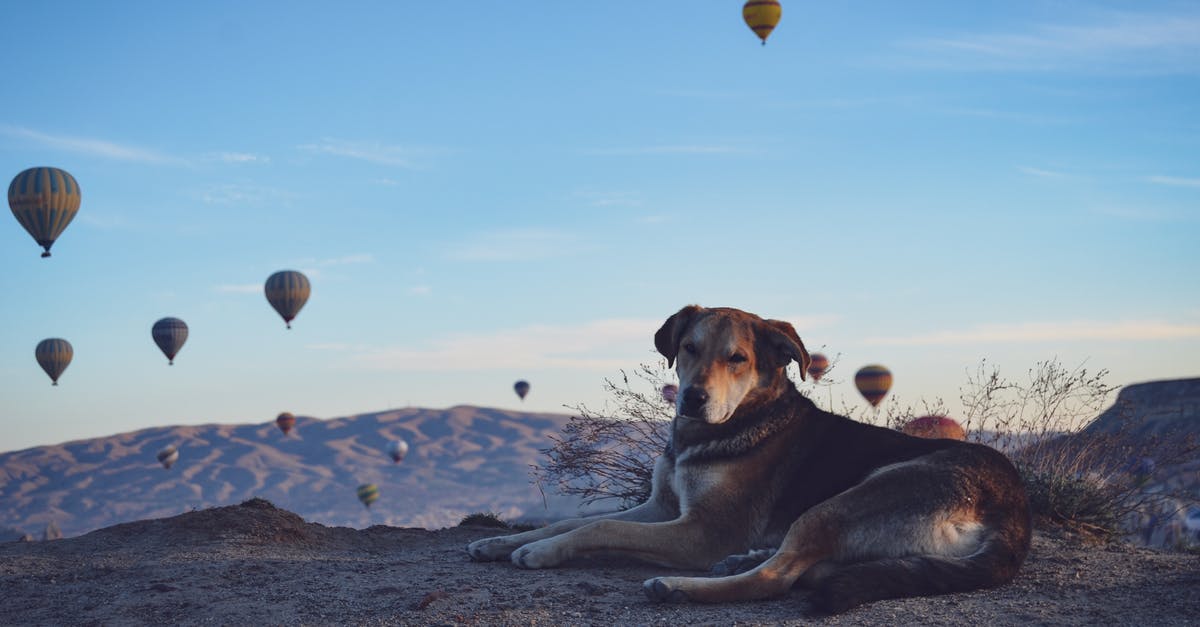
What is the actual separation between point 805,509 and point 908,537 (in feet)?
2.96

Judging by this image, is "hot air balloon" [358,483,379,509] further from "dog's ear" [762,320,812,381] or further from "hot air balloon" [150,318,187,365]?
"dog's ear" [762,320,812,381]

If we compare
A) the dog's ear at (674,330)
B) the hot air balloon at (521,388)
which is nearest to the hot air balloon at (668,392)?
the dog's ear at (674,330)

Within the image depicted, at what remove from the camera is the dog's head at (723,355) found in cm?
793

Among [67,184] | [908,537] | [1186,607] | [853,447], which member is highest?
[67,184]

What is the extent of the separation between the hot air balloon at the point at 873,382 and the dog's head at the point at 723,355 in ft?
151

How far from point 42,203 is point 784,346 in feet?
160

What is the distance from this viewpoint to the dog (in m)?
7.26

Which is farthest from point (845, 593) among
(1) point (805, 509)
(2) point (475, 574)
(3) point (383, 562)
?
(3) point (383, 562)

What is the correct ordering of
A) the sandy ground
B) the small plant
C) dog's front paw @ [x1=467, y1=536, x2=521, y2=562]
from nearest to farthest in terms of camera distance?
the sandy ground
dog's front paw @ [x1=467, y1=536, x2=521, y2=562]
the small plant

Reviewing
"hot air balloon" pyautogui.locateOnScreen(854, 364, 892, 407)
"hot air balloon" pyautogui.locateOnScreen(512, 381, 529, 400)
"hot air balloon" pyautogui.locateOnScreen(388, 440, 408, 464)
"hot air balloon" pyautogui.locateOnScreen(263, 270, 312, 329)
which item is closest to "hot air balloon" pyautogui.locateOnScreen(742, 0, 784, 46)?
"hot air balloon" pyautogui.locateOnScreen(854, 364, 892, 407)

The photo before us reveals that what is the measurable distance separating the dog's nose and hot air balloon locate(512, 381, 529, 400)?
320 ft

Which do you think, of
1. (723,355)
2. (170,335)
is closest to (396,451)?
(170,335)

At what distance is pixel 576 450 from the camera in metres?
13.3

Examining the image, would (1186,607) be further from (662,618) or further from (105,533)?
(105,533)
